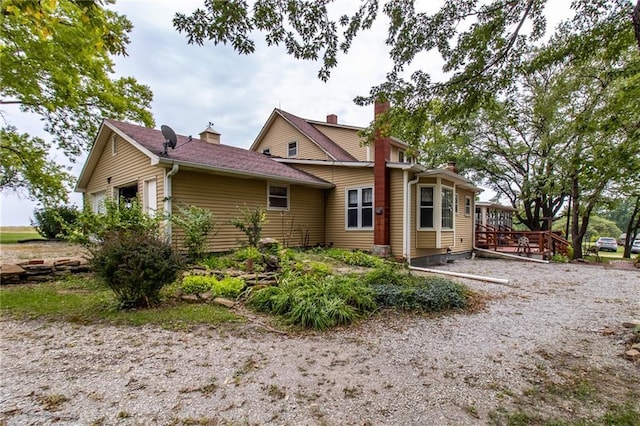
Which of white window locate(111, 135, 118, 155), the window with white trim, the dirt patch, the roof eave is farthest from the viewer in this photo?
the window with white trim

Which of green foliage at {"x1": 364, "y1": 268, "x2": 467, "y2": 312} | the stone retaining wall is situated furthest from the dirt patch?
green foliage at {"x1": 364, "y1": 268, "x2": 467, "y2": 312}

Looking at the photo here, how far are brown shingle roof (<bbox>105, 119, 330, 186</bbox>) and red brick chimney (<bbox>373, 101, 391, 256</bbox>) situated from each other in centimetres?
238

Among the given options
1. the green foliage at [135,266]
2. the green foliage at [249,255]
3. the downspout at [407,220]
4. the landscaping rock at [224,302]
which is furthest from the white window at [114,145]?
the downspout at [407,220]

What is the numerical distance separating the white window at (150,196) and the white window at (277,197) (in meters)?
3.55

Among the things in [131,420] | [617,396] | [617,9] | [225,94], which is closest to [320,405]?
[131,420]

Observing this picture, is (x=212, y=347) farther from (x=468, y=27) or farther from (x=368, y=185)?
(x=368, y=185)

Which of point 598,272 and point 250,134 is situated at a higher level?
point 250,134

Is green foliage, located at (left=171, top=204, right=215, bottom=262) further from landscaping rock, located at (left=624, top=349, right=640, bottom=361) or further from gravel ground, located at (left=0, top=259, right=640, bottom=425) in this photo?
landscaping rock, located at (left=624, top=349, right=640, bottom=361)

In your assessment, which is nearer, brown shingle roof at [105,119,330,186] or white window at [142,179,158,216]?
brown shingle roof at [105,119,330,186]

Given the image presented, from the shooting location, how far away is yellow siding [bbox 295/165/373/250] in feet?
37.7

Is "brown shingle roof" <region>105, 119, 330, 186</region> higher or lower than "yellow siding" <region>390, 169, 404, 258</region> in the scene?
higher

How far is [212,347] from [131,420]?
4.28ft

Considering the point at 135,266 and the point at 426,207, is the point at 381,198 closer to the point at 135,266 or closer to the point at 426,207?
the point at 426,207

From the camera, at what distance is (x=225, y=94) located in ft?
45.0
